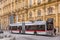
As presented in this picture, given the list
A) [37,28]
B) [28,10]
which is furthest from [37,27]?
[28,10]

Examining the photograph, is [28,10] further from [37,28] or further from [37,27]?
[37,28]

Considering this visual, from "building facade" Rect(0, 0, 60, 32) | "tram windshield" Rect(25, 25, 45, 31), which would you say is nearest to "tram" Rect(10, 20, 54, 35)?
"tram windshield" Rect(25, 25, 45, 31)

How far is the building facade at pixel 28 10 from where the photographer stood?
49.8 meters

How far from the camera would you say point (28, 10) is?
209 ft

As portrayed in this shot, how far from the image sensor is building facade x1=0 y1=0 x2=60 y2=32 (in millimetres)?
49812

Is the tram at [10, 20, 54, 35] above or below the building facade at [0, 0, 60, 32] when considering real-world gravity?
below

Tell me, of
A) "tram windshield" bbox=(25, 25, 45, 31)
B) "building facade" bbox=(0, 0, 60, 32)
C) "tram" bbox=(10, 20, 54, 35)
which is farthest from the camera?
"building facade" bbox=(0, 0, 60, 32)

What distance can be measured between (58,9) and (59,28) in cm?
442

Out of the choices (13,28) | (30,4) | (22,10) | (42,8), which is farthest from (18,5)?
(13,28)

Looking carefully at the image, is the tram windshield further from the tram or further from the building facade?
the building facade

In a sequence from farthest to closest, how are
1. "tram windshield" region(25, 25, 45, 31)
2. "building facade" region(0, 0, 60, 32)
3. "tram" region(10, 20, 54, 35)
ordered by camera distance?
"building facade" region(0, 0, 60, 32) < "tram windshield" region(25, 25, 45, 31) < "tram" region(10, 20, 54, 35)

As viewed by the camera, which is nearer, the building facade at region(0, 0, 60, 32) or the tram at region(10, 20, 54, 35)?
the tram at region(10, 20, 54, 35)

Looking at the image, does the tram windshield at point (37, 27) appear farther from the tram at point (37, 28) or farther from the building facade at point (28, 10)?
the building facade at point (28, 10)

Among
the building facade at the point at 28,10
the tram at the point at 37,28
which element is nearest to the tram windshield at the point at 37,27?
the tram at the point at 37,28
